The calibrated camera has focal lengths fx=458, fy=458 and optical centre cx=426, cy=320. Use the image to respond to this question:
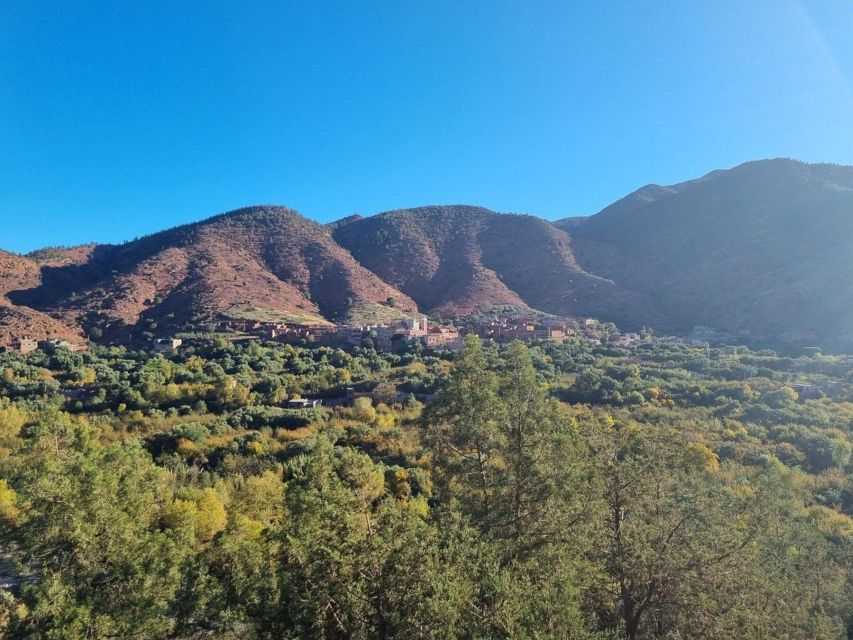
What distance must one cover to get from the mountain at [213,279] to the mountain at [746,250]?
5145 cm

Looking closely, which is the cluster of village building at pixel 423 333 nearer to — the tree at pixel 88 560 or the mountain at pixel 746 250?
the mountain at pixel 746 250

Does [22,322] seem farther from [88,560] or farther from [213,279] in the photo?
[88,560]

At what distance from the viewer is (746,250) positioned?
87.6m

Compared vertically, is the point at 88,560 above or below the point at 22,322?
below

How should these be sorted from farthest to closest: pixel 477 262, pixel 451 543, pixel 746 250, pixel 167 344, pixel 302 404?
pixel 477 262, pixel 746 250, pixel 167 344, pixel 302 404, pixel 451 543

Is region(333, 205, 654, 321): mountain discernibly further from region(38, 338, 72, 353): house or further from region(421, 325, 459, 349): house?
region(38, 338, 72, 353): house

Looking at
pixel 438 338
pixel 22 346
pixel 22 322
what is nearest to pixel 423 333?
pixel 438 338

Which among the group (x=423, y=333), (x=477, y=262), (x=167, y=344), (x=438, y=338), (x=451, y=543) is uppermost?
(x=477, y=262)

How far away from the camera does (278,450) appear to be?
2562 centimetres

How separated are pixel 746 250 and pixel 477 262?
52.4 meters

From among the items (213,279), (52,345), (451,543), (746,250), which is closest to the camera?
(451,543)

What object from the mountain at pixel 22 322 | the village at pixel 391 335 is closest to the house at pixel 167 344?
the village at pixel 391 335

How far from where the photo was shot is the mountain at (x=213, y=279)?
2643 inches

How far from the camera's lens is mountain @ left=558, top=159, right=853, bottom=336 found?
67500mm
